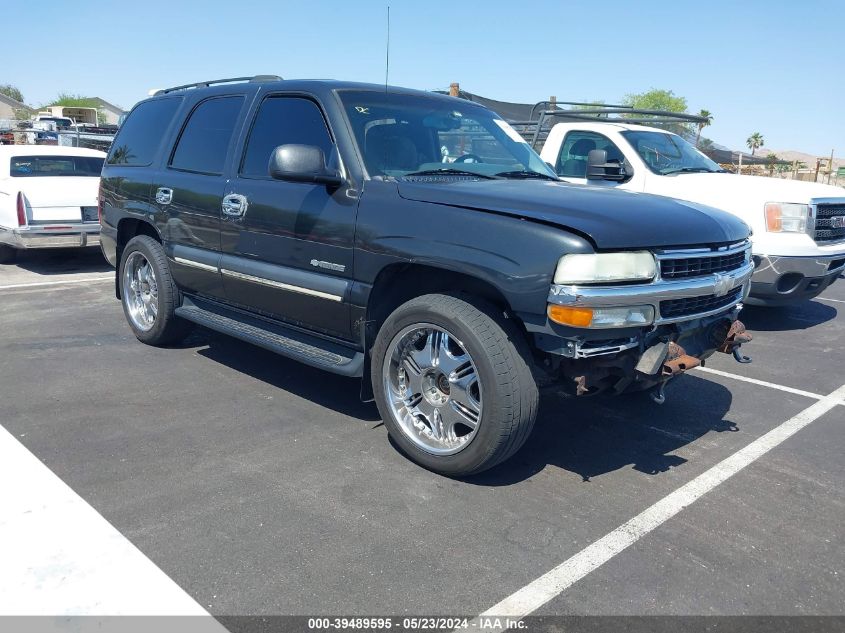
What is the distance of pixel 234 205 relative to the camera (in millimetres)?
4664

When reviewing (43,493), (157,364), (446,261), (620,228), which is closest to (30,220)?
(157,364)

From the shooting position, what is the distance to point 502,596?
270 cm

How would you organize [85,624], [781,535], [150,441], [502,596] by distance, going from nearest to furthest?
[85,624], [502,596], [781,535], [150,441]

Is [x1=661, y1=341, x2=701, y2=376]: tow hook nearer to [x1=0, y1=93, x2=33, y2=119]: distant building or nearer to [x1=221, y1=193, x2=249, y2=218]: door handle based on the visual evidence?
[x1=221, y1=193, x2=249, y2=218]: door handle

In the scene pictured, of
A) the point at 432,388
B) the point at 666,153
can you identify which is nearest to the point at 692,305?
the point at 432,388

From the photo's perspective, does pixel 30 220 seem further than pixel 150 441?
Yes

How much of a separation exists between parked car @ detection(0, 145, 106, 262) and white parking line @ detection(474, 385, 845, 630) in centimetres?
801

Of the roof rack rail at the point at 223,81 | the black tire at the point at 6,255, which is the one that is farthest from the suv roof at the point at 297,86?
the black tire at the point at 6,255

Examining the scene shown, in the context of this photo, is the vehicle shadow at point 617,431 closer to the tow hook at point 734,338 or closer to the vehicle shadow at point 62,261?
the tow hook at point 734,338

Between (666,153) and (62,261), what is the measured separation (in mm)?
8242

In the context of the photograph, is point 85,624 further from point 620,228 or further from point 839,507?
point 839,507

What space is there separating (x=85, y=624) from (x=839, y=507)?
3353mm

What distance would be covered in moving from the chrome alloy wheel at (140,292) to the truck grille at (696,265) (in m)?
3.98

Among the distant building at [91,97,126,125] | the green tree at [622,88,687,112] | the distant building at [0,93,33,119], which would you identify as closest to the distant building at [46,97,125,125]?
the distant building at [91,97,126,125]
